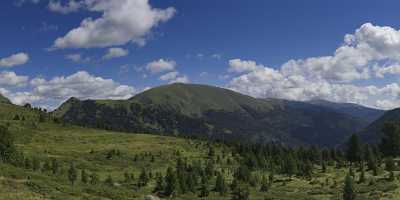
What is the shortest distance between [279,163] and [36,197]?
4778 inches

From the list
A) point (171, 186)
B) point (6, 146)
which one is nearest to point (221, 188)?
point (171, 186)

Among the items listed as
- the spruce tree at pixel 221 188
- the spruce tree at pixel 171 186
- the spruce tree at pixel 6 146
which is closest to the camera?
the spruce tree at pixel 171 186

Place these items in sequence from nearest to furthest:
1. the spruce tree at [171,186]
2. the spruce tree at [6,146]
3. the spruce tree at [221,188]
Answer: the spruce tree at [171,186]
the spruce tree at [6,146]
the spruce tree at [221,188]

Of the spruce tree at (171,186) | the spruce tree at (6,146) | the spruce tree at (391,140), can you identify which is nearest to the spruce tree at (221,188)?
the spruce tree at (171,186)

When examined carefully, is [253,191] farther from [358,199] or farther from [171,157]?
[171,157]

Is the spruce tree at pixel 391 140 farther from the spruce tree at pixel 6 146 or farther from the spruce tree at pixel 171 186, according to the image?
the spruce tree at pixel 6 146

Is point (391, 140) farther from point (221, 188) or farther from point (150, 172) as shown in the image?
point (150, 172)

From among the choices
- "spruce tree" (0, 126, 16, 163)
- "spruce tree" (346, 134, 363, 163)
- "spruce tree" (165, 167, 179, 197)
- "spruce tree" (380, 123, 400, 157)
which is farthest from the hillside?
"spruce tree" (380, 123, 400, 157)

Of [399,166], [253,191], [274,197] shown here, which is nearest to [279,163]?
[399,166]

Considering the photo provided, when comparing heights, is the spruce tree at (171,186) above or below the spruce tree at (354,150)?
below

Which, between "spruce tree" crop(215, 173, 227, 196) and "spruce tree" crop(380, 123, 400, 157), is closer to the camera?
"spruce tree" crop(215, 173, 227, 196)

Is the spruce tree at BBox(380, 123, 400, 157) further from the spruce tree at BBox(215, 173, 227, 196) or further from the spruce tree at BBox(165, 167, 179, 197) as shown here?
the spruce tree at BBox(165, 167, 179, 197)

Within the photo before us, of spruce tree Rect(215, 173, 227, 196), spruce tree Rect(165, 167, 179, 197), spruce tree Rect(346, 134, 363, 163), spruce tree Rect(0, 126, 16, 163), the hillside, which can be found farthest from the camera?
spruce tree Rect(346, 134, 363, 163)

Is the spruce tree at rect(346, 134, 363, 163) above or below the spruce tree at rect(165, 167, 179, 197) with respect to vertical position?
above
